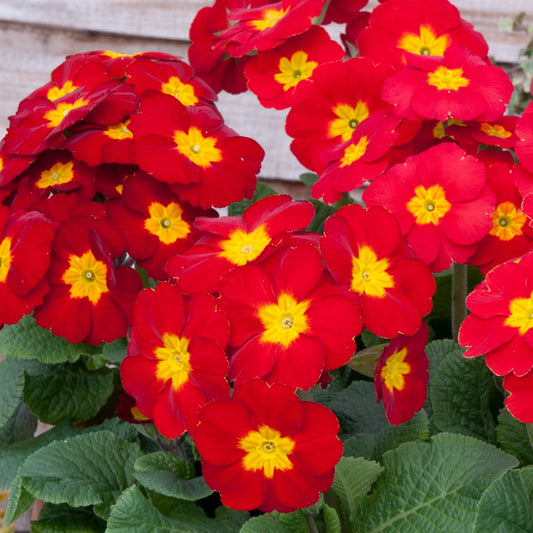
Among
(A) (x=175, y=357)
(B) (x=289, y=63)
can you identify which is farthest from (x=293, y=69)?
(A) (x=175, y=357)

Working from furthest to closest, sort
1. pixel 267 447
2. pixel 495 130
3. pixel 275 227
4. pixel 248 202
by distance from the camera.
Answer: pixel 248 202 → pixel 495 130 → pixel 275 227 → pixel 267 447

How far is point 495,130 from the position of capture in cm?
89

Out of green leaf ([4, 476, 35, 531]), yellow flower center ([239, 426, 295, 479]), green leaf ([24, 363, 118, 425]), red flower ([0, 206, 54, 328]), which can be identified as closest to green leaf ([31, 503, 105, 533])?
green leaf ([4, 476, 35, 531])

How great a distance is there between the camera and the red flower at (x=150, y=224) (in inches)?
35.9

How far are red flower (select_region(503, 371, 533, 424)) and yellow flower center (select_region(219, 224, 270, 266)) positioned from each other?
236 mm

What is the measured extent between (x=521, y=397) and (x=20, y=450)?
2.18ft

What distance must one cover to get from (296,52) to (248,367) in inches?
18.6

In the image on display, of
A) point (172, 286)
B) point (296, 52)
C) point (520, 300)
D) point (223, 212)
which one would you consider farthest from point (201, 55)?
point (223, 212)

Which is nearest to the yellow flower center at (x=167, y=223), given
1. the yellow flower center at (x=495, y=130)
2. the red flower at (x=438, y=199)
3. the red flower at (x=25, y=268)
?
the red flower at (x=25, y=268)

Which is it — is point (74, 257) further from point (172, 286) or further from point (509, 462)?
point (509, 462)

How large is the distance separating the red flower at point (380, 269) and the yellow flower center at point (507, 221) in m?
0.13

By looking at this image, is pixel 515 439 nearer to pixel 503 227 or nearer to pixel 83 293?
pixel 503 227

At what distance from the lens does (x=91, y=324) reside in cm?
87

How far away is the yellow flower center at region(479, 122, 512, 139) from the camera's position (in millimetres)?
881
